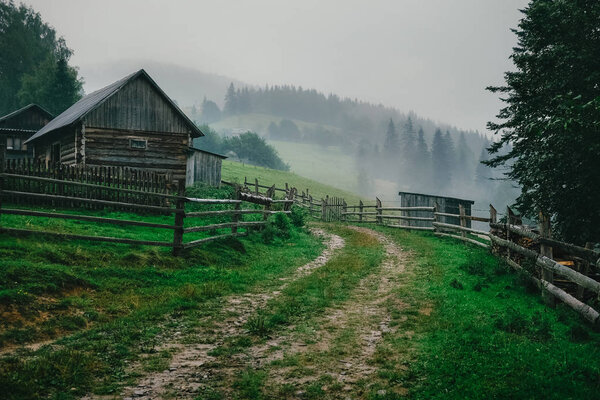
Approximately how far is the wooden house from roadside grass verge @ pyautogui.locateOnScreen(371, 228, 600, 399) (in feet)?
129

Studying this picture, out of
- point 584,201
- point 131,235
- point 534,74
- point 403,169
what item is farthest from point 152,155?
point 403,169

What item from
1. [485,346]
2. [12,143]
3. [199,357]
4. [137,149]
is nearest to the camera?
[199,357]

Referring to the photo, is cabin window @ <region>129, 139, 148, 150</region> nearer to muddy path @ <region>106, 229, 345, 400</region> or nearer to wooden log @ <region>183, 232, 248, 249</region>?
wooden log @ <region>183, 232, 248, 249</region>

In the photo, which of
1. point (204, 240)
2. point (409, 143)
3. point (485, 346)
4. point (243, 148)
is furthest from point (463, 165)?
point (485, 346)

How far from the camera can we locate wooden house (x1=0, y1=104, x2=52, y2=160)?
36.5 metres

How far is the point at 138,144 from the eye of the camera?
22953 millimetres

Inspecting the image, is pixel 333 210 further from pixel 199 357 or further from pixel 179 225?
pixel 199 357

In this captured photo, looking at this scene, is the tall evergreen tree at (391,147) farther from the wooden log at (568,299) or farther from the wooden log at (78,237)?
the wooden log at (78,237)

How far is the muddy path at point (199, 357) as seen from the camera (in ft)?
13.4

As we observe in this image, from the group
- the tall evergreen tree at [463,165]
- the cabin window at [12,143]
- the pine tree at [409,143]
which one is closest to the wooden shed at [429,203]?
the cabin window at [12,143]

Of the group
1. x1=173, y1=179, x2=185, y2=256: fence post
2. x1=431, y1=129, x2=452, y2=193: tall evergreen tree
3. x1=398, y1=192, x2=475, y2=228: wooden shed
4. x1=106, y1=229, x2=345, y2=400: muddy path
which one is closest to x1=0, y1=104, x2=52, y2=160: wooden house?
x1=173, y1=179, x2=185, y2=256: fence post

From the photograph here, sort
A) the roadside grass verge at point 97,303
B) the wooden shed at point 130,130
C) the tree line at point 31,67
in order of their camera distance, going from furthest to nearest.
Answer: the tree line at point 31,67 < the wooden shed at point 130,130 < the roadside grass verge at point 97,303

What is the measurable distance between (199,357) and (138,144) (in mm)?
20506

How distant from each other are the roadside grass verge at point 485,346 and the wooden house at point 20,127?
39.3 metres
